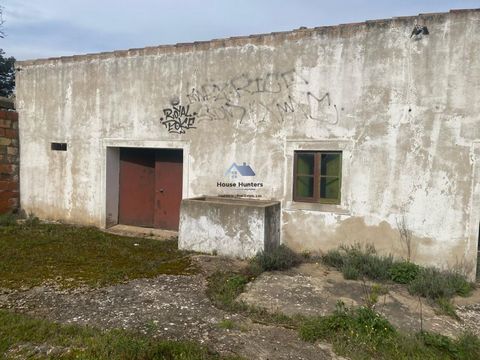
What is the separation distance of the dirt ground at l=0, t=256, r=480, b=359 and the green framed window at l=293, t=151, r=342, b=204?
1.64 m

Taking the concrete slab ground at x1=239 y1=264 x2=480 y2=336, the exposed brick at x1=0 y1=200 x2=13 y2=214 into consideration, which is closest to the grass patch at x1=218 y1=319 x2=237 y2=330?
the concrete slab ground at x1=239 y1=264 x2=480 y2=336

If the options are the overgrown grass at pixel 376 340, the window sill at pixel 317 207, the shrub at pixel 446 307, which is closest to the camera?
the overgrown grass at pixel 376 340

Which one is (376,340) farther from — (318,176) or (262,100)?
(262,100)

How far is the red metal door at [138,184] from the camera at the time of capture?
29.0 feet

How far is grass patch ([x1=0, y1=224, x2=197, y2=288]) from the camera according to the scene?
16.6 feet

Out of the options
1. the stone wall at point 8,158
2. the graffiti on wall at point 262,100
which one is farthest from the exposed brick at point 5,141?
the graffiti on wall at point 262,100

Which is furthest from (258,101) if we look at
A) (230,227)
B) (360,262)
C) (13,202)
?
(13,202)

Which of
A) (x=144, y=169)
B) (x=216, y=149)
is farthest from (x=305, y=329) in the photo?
(x=144, y=169)

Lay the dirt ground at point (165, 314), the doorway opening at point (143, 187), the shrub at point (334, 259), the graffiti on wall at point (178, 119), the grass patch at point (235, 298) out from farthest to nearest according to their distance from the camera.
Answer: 1. the doorway opening at point (143, 187)
2. the graffiti on wall at point (178, 119)
3. the shrub at point (334, 259)
4. the grass patch at point (235, 298)
5. the dirt ground at point (165, 314)

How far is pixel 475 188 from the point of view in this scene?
550cm

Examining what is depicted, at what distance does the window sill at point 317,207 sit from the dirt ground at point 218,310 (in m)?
1.33

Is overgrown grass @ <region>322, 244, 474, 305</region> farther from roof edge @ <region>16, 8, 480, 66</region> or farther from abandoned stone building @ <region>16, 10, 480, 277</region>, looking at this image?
roof edge @ <region>16, 8, 480, 66</region>

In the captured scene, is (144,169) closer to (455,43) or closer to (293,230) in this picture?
(293,230)

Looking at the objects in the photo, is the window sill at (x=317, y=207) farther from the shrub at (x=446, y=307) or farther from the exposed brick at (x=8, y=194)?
the exposed brick at (x=8, y=194)
